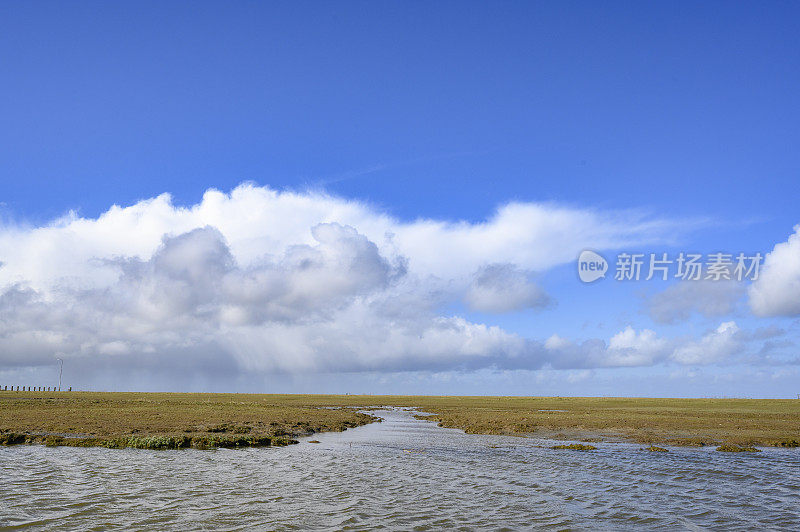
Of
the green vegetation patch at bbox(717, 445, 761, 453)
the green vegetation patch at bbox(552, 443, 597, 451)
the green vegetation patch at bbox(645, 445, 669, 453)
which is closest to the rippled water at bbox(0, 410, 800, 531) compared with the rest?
the green vegetation patch at bbox(645, 445, 669, 453)

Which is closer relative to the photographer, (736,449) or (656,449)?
(656,449)

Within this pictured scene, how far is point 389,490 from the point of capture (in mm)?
20312

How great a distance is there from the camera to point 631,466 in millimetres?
28359

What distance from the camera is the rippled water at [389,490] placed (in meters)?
15.8

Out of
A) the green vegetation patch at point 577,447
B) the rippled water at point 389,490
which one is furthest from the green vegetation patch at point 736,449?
the green vegetation patch at point 577,447

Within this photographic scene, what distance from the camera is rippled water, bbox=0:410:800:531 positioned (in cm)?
1584

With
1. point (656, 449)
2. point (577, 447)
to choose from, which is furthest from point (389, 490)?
point (656, 449)

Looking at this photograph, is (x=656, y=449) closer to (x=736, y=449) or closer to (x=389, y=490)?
(x=736, y=449)

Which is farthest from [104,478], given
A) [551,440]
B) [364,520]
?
[551,440]

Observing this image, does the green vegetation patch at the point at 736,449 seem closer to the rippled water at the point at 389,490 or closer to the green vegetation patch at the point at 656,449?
the rippled water at the point at 389,490

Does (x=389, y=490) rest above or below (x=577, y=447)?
above

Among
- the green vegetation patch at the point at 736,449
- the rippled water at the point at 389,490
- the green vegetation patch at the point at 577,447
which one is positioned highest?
the rippled water at the point at 389,490

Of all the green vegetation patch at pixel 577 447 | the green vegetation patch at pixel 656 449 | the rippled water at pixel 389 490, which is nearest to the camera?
the rippled water at pixel 389 490

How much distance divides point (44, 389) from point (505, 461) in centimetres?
19704
